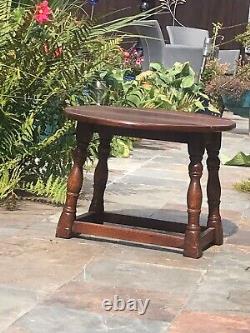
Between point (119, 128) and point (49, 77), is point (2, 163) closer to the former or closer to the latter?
point (49, 77)

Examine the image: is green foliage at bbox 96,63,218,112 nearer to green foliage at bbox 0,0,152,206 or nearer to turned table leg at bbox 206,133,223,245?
green foliage at bbox 0,0,152,206

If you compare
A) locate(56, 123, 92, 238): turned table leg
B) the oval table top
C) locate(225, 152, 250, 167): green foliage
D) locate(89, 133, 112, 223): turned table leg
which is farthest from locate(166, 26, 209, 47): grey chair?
locate(56, 123, 92, 238): turned table leg

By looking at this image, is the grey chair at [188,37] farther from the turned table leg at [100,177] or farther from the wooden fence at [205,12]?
the turned table leg at [100,177]

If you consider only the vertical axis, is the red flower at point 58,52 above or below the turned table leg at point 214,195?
above

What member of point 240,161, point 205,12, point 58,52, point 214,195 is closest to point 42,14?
point 58,52

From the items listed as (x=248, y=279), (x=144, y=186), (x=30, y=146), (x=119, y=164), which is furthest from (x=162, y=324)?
(x=119, y=164)

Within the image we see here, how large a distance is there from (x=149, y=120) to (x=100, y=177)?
693 mm

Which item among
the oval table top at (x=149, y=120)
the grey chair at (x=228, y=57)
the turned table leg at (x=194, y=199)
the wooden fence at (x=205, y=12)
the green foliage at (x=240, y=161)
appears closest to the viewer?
the oval table top at (x=149, y=120)

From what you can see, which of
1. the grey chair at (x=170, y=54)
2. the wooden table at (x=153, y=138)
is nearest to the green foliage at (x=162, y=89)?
the grey chair at (x=170, y=54)

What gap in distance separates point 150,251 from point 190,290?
1.90 feet

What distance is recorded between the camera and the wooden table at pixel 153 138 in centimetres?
353

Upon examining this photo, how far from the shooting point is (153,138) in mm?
3598

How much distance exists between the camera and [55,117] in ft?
15.4

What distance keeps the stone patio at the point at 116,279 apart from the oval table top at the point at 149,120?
58 centimetres
